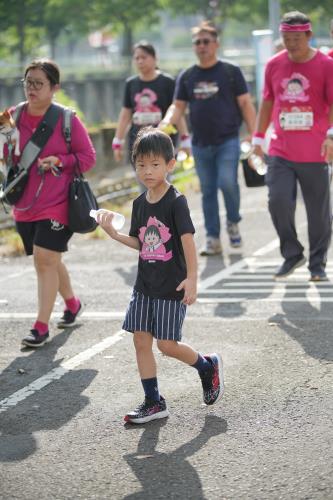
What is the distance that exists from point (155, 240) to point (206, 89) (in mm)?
5490

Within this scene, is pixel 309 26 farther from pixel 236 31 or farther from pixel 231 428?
pixel 236 31

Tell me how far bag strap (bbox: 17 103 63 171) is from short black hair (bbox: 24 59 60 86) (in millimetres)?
212

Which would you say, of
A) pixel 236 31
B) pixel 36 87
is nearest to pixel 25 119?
pixel 36 87

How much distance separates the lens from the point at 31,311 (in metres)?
9.18

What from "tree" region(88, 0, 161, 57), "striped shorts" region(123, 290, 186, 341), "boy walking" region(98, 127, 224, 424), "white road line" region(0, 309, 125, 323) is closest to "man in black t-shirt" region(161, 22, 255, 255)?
"white road line" region(0, 309, 125, 323)

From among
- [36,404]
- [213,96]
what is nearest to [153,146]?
[36,404]

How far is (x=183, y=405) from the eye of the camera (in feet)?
20.7

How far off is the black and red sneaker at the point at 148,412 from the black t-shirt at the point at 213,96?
5.69 meters

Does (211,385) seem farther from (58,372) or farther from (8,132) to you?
(8,132)

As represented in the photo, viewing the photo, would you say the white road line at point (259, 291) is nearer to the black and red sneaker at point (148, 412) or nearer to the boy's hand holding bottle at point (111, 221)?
the black and red sneaker at point (148, 412)

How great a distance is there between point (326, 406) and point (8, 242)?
748 cm

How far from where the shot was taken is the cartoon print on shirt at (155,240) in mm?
6078

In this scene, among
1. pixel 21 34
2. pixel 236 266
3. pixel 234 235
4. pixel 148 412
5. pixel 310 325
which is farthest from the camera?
pixel 21 34

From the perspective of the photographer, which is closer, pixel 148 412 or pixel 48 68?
pixel 148 412
